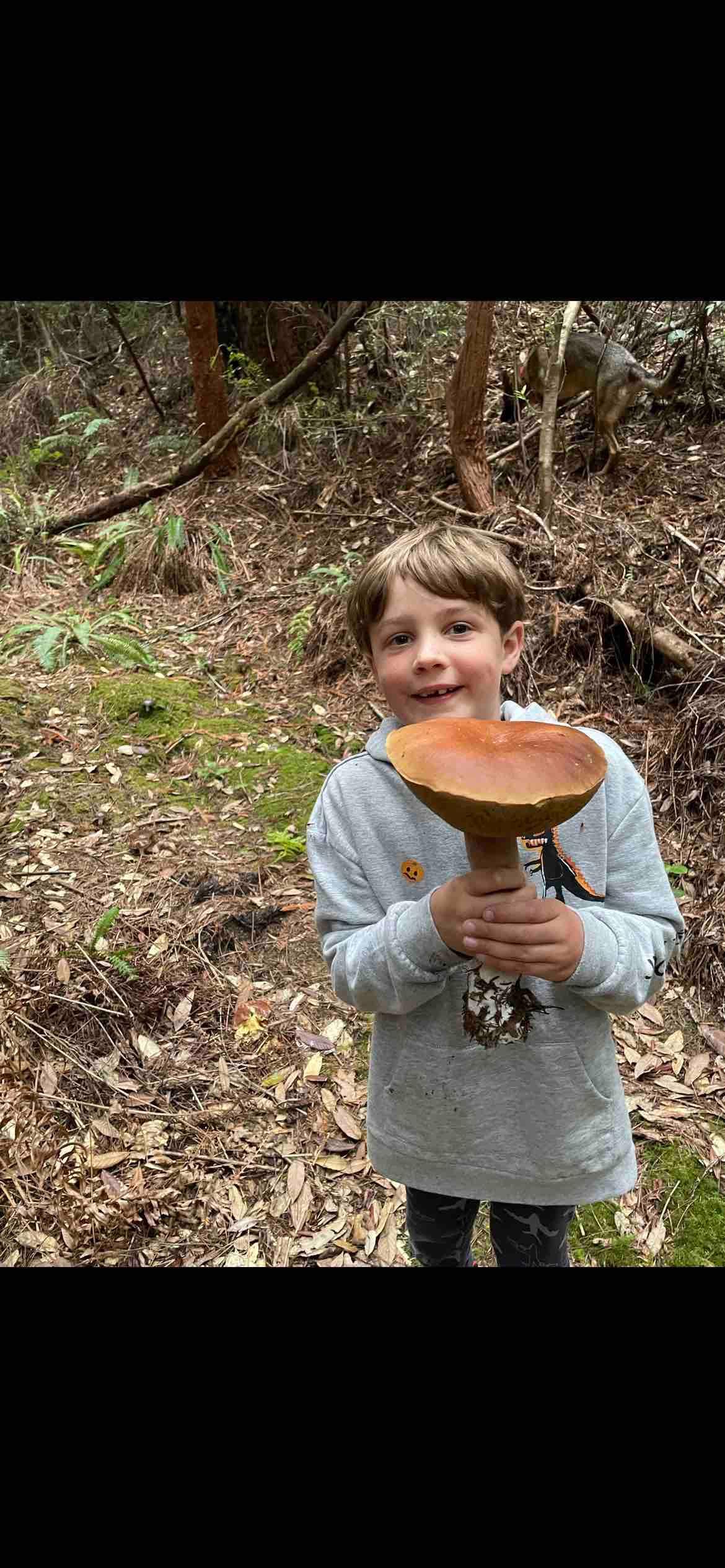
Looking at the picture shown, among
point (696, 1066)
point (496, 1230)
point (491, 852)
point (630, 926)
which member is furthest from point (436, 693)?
point (696, 1066)

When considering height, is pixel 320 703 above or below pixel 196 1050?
above

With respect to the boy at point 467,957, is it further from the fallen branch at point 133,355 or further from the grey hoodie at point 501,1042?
the fallen branch at point 133,355

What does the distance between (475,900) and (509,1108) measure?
0.64m

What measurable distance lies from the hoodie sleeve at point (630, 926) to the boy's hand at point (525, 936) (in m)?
0.06

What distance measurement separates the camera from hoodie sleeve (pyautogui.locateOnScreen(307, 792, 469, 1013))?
141 centimetres

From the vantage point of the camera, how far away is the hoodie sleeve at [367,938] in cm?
141

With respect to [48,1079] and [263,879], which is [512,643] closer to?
[48,1079]

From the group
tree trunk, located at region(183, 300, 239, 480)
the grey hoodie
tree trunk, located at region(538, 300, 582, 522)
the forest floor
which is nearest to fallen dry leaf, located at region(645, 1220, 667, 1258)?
the forest floor

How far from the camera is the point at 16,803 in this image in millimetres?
4699

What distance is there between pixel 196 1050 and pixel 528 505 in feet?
14.9

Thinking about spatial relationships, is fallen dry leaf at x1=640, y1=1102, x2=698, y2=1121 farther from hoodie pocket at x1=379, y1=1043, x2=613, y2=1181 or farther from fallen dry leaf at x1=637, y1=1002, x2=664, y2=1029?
hoodie pocket at x1=379, y1=1043, x2=613, y2=1181

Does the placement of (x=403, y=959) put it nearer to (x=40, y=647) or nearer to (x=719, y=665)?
(x=719, y=665)

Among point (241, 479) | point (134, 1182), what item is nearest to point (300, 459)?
point (241, 479)

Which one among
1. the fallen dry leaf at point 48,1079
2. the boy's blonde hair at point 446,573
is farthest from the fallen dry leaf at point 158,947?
the boy's blonde hair at point 446,573
